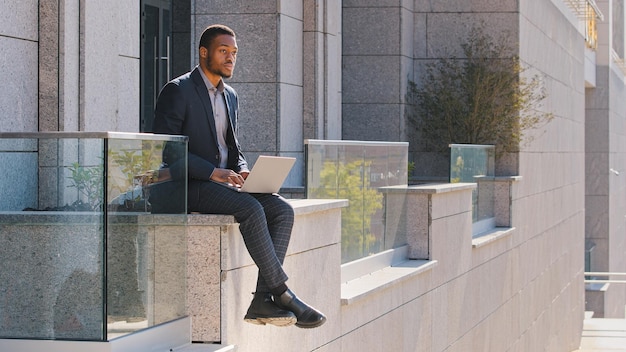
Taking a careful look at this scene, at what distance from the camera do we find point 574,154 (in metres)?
29.8

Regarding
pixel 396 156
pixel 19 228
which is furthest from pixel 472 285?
pixel 19 228

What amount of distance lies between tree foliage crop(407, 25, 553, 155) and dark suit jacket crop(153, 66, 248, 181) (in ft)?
41.9

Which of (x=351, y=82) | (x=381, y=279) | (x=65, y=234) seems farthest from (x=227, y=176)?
(x=351, y=82)

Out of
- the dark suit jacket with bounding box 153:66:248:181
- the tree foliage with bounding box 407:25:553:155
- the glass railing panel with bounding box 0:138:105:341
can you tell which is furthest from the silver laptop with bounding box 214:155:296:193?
→ the tree foliage with bounding box 407:25:553:155

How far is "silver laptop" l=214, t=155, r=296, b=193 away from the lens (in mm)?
7461

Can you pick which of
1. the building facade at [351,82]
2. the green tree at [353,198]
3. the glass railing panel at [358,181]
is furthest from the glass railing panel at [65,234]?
the green tree at [353,198]

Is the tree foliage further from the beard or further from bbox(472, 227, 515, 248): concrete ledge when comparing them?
the beard

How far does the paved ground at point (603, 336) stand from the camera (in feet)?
101

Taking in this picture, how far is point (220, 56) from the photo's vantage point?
7820 millimetres

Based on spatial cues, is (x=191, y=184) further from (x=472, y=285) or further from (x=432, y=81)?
(x=432, y=81)

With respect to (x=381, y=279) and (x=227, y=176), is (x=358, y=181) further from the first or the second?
(x=227, y=176)

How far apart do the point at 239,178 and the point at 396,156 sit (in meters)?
5.13

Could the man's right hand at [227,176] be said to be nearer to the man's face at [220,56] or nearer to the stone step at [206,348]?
the man's face at [220,56]

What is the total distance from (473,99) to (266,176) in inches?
515
